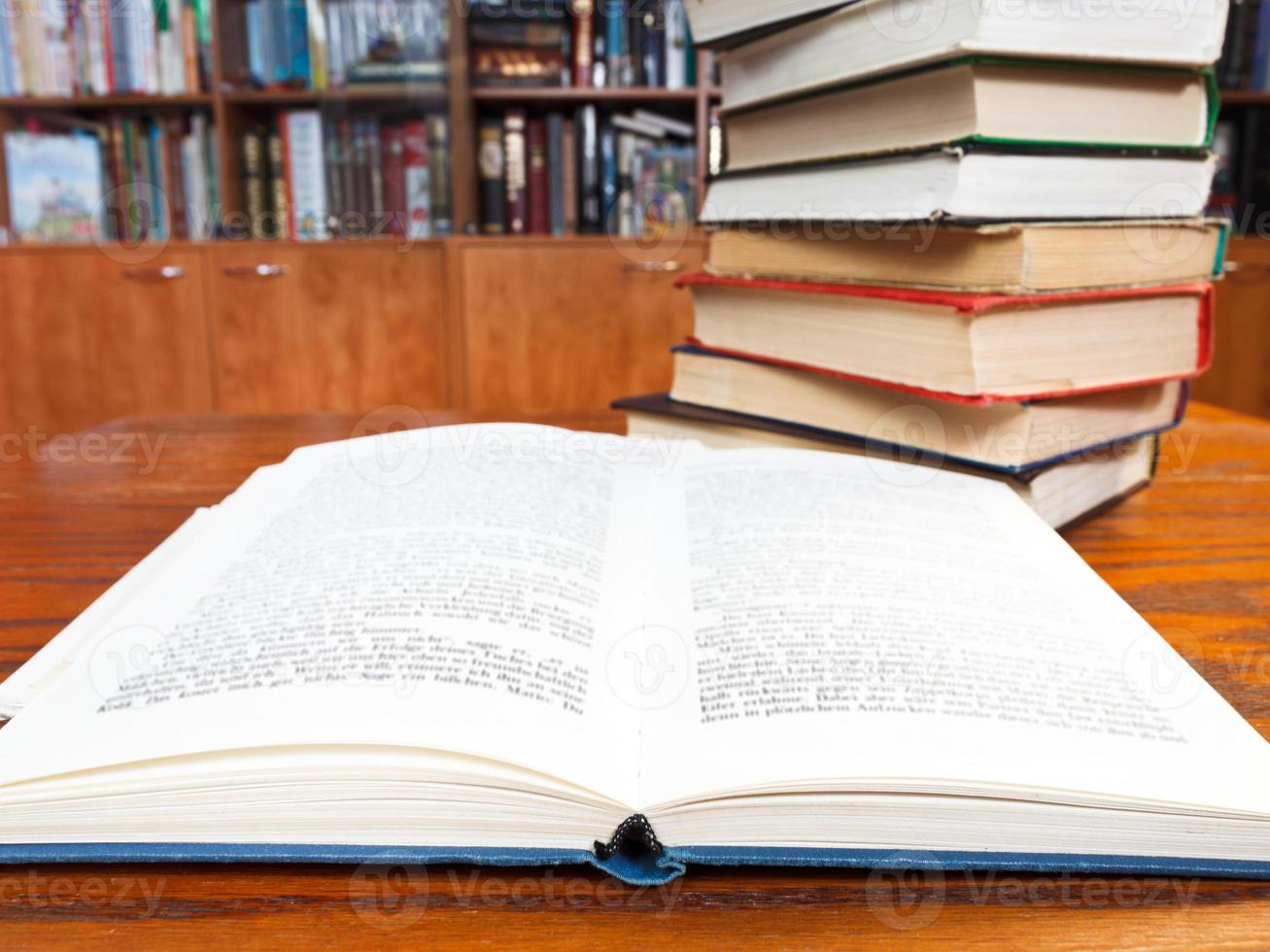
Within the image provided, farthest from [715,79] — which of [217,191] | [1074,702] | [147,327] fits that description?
[1074,702]

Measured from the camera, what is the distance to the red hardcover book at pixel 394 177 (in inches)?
78.0

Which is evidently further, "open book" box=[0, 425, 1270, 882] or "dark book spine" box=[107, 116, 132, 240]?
"dark book spine" box=[107, 116, 132, 240]

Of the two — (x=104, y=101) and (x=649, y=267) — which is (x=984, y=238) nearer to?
(x=649, y=267)

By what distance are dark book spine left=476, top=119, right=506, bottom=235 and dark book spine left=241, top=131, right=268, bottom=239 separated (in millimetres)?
443

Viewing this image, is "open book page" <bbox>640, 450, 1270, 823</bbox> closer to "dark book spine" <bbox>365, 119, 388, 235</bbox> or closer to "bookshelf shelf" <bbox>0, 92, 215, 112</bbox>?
"dark book spine" <bbox>365, 119, 388, 235</bbox>

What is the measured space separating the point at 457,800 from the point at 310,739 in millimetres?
48

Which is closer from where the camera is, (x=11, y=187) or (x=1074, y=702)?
(x=1074, y=702)

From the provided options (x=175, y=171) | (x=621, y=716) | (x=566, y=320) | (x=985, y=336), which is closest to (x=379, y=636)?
(x=621, y=716)

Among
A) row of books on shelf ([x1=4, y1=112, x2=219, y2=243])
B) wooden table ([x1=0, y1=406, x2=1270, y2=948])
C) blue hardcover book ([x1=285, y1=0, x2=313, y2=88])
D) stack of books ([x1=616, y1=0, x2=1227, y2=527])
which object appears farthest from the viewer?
row of books on shelf ([x1=4, y1=112, x2=219, y2=243])

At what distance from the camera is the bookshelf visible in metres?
1.92

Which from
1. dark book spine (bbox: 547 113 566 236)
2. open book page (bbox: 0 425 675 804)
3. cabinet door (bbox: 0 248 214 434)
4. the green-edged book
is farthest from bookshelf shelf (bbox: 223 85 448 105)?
open book page (bbox: 0 425 675 804)

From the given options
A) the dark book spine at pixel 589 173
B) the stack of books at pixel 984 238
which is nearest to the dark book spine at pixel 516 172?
the dark book spine at pixel 589 173

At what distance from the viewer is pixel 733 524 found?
1.64 feet

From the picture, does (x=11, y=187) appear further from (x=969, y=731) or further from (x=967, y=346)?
(x=969, y=731)
